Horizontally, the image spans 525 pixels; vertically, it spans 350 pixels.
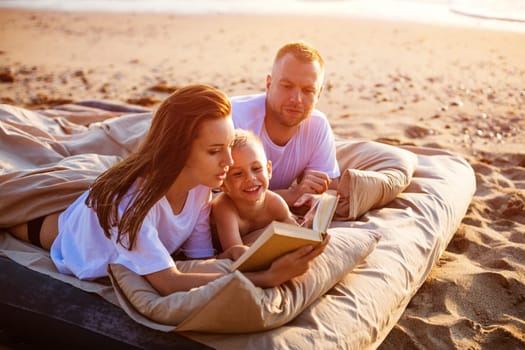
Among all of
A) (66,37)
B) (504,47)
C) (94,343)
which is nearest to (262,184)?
(94,343)

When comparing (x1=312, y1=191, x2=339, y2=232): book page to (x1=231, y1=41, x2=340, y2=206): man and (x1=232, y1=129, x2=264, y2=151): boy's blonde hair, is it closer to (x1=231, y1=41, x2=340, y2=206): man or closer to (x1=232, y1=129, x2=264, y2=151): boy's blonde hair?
(x1=232, y1=129, x2=264, y2=151): boy's blonde hair

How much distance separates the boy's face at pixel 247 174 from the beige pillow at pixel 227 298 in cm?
39

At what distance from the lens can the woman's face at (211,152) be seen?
2.62 meters

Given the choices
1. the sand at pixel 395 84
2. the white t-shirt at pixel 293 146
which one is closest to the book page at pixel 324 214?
the sand at pixel 395 84

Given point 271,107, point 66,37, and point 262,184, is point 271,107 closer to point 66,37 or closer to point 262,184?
point 262,184

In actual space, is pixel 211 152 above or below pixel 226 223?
above

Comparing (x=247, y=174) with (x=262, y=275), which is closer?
(x=262, y=275)

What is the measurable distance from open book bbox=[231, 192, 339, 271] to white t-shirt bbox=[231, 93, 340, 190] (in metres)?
1.21

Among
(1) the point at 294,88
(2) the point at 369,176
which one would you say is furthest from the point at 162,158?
(2) the point at 369,176

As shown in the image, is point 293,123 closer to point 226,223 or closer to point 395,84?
point 226,223

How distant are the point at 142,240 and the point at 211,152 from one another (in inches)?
17.9

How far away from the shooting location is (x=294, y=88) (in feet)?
11.8

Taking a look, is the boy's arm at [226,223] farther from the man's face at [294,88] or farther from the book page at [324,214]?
the man's face at [294,88]

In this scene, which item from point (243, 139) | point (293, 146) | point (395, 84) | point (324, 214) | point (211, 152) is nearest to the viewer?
A: point (324, 214)
